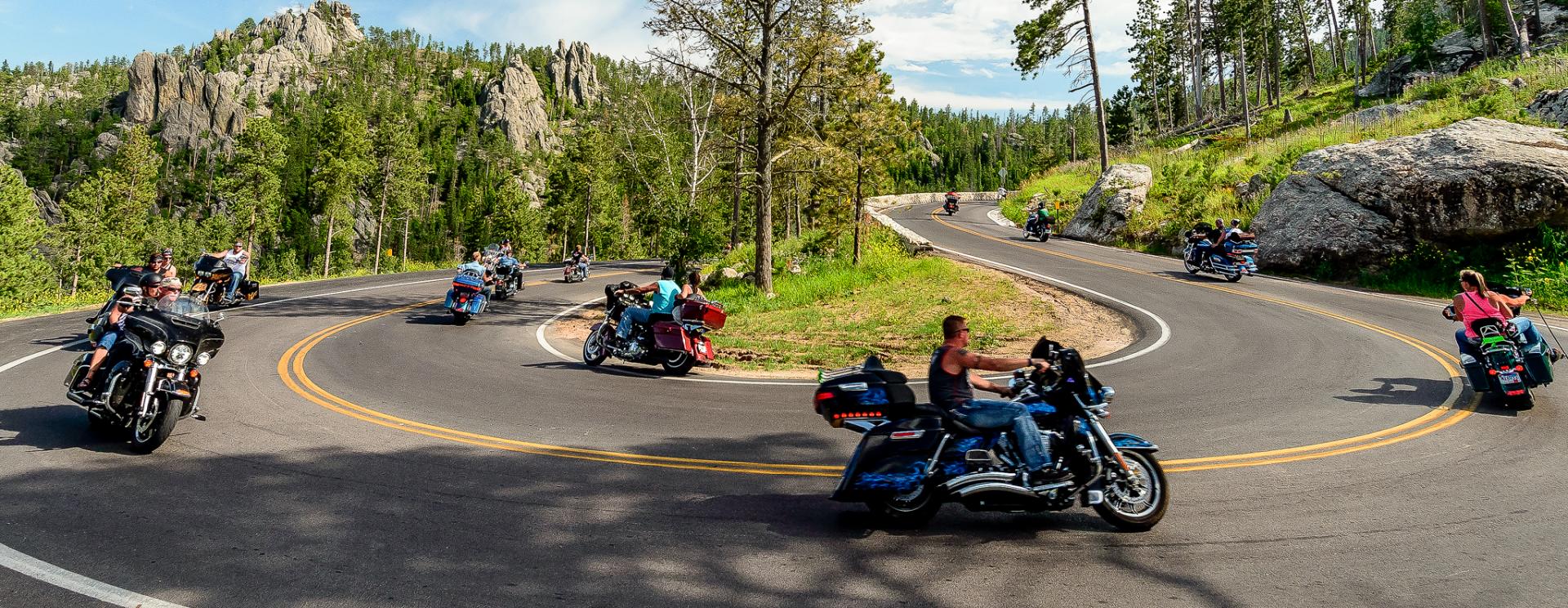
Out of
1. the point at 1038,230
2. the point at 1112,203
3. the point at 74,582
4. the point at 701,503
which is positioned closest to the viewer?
the point at 74,582

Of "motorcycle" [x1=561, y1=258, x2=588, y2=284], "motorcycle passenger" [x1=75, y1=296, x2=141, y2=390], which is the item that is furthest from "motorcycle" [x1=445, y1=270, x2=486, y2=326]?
"motorcycle" [x1=561, y1=258, x2=588, y2=284]

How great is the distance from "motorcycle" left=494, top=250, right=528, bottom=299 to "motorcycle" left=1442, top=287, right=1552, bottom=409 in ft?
72.4

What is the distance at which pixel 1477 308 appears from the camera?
31.9 ft

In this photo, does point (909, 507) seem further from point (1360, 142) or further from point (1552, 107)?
point (1552, 107)

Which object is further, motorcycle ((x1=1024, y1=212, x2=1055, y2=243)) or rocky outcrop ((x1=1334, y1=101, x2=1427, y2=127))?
motorcycle ((x1=1024, y1=212, x2=1055, y2=243))

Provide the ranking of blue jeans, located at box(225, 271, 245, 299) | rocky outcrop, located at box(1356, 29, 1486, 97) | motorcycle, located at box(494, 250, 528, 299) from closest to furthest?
blue jeans, located at box(225, 271, 245, 299)
motorcycle, located at box(494, 250, 528, 299)
rocky outcrop, located at box(1356, 29, 1486, 97)

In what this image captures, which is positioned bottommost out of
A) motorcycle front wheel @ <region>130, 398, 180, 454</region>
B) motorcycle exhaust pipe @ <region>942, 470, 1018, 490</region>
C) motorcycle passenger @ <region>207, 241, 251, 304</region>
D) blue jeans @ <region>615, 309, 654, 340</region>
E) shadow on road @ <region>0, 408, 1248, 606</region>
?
shadow on road @ <region>0, 408, 1248, 606</region>

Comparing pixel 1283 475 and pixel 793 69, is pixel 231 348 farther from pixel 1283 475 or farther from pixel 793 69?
pixel 1283 475

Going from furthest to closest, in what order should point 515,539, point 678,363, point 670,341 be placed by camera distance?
point 678,363 < point 670,341 < point 515,539

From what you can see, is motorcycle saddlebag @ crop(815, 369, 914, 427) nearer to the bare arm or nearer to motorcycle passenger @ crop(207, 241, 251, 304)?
the bare arm

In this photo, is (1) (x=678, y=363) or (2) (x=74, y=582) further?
(1) (x=678, y=363)

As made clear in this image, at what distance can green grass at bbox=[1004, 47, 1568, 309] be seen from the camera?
18812mm

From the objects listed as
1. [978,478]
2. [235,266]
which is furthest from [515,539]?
[235,266]

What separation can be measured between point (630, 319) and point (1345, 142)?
26.5m
